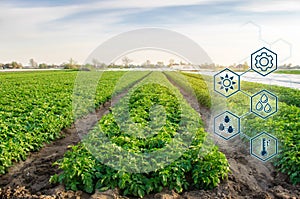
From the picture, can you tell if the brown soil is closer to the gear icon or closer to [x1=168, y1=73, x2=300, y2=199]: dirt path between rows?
[x1=168, y1=73, x2=300, y2=199]: dirt path between rows

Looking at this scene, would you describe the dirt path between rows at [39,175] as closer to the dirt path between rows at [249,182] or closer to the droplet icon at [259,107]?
the dirt path between rows at [249,182]

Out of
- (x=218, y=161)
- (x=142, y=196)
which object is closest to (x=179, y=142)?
(x=218, y=161)

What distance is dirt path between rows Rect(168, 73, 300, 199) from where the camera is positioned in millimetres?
5267

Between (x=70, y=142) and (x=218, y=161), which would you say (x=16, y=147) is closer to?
(x=70, y=142)

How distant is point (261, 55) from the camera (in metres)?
6.78

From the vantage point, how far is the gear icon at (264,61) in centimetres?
659

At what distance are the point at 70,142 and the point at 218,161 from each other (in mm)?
4562

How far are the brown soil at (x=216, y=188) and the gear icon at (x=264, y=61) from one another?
A: 1.91 meters

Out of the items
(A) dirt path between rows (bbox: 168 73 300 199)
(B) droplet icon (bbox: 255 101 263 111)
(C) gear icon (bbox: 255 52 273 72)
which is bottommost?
(A) dirt path between rows (bbox: 168 73 300 199)

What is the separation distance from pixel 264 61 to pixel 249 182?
237 cm

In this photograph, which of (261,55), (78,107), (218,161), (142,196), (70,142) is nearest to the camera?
(142,196)

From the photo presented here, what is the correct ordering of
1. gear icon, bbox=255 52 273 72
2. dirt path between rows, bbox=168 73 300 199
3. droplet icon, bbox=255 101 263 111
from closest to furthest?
1. dirt path between rows, bbox=168 73 300 199
2. gear icon, bbox=255 52 273 72
3. droplet icon, bbox=255 101 263 111

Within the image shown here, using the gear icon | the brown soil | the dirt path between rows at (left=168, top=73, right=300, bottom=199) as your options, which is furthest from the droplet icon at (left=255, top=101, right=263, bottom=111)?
the gear icon

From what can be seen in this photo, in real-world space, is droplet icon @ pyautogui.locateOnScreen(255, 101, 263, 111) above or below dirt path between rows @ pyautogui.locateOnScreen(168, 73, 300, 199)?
above
